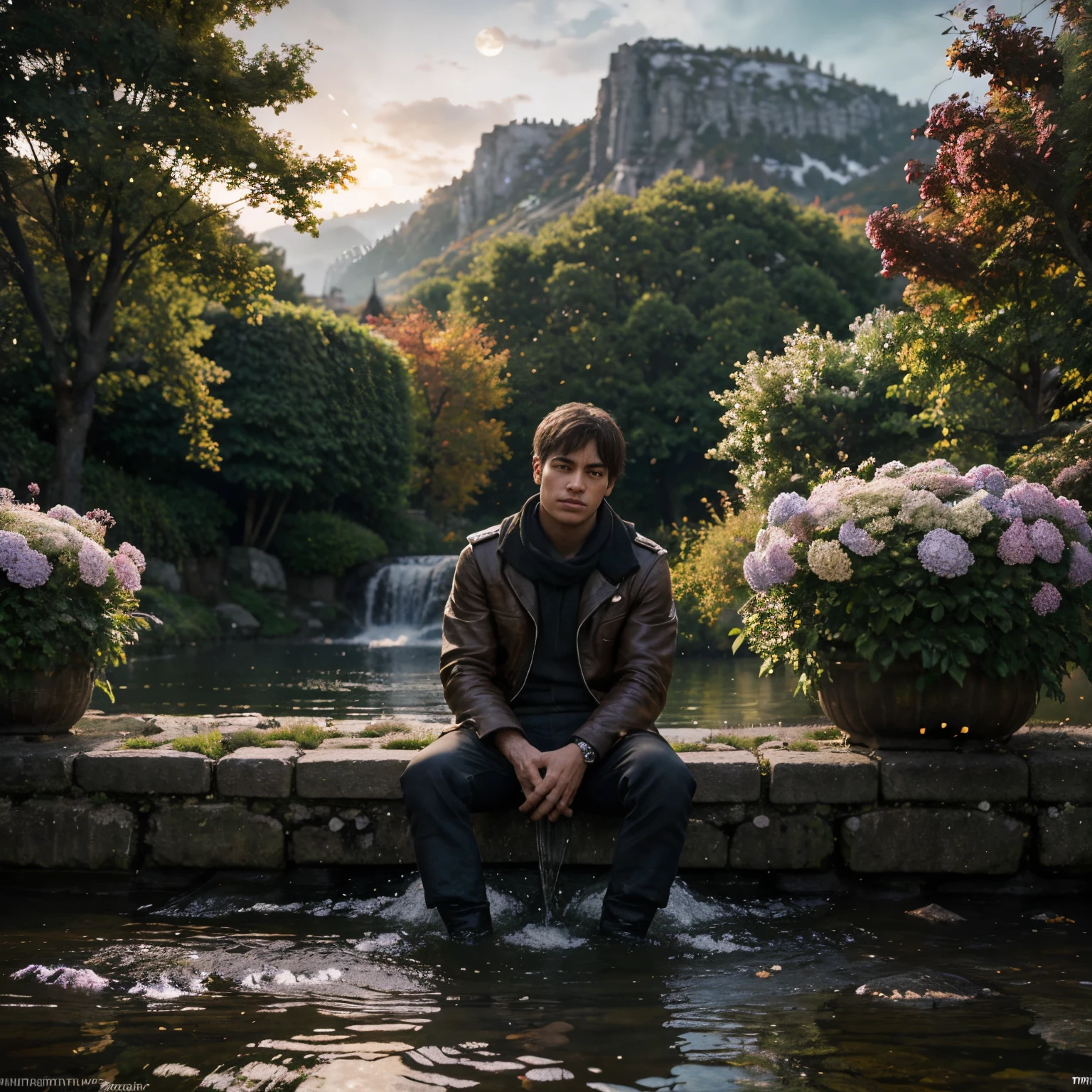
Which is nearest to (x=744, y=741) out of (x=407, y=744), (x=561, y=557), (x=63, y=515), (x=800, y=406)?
(x=561, y=557)

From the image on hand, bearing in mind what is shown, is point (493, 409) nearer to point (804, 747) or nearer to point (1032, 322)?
point (1032, 322)

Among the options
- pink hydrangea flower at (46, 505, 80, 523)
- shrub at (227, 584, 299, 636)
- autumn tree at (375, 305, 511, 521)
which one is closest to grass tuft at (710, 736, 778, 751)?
pink hydrangea flower at (46, 505, 80, 523)

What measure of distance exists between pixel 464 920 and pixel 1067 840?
229cm

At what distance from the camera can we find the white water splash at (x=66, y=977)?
2.84 m

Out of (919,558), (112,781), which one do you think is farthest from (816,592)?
(112,781)

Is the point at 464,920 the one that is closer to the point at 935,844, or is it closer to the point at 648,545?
the point at 648,545

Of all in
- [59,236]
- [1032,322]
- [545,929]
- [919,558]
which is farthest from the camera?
[59,236]

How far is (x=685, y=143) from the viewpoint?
374ft

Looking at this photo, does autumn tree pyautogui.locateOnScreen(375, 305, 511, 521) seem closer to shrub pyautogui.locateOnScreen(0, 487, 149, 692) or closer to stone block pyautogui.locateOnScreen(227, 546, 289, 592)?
stone block pyautogui.locateOnScreen(227, 546, 289, 592)

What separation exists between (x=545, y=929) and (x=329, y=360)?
2335 centimetres

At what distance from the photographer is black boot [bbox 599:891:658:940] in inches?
131

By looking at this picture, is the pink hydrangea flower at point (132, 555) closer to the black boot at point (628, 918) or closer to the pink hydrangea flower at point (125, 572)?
the pink hydrangea flower at point (125, 572)

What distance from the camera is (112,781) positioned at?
13.4 feet

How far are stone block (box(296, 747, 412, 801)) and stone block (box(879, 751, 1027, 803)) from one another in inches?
72.2
